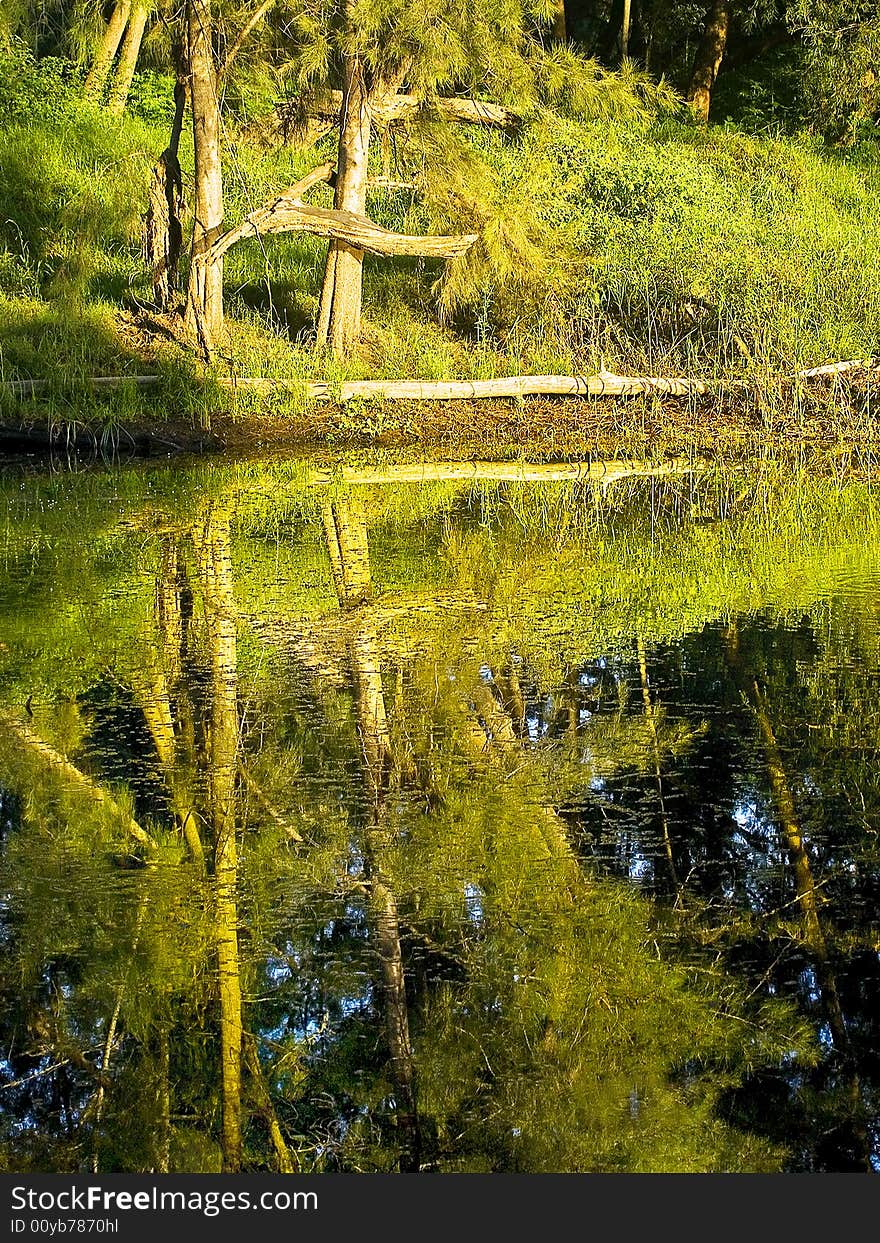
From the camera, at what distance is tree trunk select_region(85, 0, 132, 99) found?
19.0 m

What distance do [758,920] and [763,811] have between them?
752 mm

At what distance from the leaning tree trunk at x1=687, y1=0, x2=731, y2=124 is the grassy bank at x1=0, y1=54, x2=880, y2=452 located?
5219mm

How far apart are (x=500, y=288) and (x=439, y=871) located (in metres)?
11.8

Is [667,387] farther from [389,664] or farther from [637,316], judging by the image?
[389,664]

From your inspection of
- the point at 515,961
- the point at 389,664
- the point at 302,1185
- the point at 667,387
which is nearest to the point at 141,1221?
the point at 302,1185

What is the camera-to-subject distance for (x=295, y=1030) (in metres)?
3.78

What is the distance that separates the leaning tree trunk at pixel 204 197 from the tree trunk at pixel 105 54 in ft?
14.5

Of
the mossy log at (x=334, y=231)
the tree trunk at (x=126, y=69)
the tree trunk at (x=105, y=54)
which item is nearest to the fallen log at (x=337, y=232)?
the mossy log at (x=334, y=231)

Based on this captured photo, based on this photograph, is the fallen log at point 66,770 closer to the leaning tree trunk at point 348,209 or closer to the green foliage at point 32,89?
the leaning tree trunk at point 348,209

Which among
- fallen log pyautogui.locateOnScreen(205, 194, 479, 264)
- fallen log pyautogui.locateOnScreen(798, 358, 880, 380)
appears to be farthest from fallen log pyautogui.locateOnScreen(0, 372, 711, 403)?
fallen log pyautogui.locateOnScreen(205, 194, 479, 264)

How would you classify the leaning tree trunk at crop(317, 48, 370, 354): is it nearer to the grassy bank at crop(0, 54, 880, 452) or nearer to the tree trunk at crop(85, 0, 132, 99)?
the grassy bank at crop(0, 54, 880, 452)

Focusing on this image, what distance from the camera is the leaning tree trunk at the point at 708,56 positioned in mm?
23938

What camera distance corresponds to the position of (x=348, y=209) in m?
15.0

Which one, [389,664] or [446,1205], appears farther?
[389,664]
